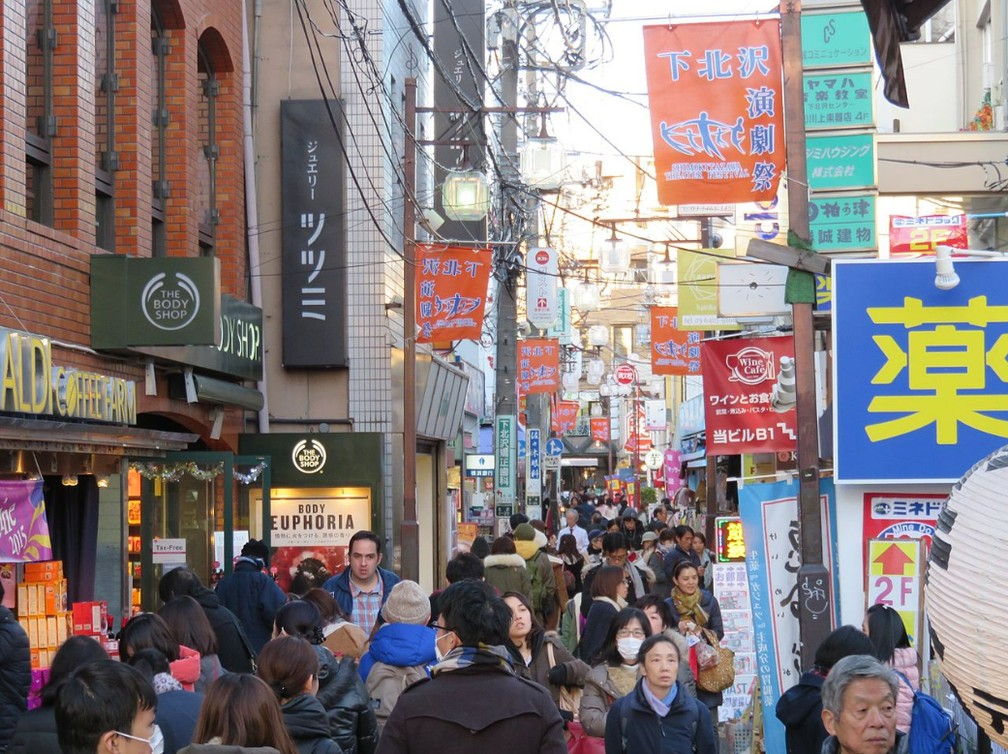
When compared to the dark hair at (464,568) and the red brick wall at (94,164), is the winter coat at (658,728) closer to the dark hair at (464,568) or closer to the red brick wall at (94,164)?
the dark hair at (464,568)

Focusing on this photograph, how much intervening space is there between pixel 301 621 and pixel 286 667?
1.54m

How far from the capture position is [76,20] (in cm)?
1359

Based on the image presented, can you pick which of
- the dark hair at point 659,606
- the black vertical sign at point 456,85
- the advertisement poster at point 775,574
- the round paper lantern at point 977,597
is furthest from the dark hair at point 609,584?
the black vertical sign at point 456,85

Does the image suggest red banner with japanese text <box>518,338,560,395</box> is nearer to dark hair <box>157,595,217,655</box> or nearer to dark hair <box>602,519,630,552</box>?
dark hair <box>602,519,630,552</box>

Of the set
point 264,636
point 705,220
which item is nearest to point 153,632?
point 264,636

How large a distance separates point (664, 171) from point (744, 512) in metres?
→ 2.87

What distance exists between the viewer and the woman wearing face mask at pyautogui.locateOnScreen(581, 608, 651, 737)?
26.4ft

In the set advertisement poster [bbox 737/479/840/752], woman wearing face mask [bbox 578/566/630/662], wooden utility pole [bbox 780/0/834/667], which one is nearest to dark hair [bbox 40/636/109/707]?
woman wearing face mask [bbox 578/566/630/662]

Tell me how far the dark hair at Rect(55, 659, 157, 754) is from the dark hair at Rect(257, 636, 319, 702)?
3.47 ft

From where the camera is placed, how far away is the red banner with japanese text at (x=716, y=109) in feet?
37.7

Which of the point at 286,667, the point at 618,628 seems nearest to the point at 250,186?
the point at 618,628

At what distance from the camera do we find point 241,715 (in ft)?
16.0

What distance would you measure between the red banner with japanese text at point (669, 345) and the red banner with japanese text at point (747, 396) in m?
11.6

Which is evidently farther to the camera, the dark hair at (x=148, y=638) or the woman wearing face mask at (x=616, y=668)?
the woman wearing face mask at (x=616, y=668)
